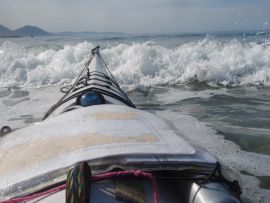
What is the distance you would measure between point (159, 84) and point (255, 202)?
27.8 feet

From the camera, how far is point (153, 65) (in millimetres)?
13953

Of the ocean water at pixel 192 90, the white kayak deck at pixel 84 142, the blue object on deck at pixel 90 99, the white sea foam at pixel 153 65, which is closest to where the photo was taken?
the white kayak deck at pixel 84 142

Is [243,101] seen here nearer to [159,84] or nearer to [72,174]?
[159,84]

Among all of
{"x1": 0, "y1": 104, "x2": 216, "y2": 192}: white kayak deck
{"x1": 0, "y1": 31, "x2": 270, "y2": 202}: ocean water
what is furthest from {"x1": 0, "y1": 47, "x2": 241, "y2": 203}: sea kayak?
{"x1": 0, "y1": 31, "x2": 270, "y2": 202}: ocean water

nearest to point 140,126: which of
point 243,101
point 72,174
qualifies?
point 72,174

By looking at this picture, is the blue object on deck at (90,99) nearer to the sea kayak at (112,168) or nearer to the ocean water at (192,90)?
the ocean water at (192,90)

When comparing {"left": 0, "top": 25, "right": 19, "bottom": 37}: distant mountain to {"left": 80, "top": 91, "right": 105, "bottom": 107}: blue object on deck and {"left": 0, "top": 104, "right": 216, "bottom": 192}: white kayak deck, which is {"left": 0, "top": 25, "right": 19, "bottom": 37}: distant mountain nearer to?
{"left": 80, "top": 91, "right": 105, "bottom": 107}: blue object on deck

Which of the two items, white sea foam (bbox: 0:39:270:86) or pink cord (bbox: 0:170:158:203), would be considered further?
white sea foam (bbox: 0:39:270:86)

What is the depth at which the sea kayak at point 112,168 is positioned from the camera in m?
1.59

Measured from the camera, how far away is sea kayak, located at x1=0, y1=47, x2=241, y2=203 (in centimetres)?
159

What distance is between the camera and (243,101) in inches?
326

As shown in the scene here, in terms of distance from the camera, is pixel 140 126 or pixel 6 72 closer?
pixel 140 126

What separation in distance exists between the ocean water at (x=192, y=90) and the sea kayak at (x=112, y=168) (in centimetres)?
39

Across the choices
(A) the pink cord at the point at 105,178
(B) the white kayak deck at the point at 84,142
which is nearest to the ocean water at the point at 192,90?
(B) the white kayak deck at the point at 84,142
